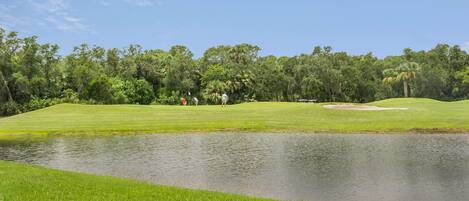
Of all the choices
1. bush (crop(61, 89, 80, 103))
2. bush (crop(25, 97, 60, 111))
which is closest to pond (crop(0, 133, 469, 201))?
bush (crop(25, 97, 60, 111))

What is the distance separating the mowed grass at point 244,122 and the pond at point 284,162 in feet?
14.2

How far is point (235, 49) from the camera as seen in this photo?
114875 mm

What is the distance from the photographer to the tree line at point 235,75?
81.6m

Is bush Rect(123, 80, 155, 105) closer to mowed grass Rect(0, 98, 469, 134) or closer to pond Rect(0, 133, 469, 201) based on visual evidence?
mowed grass Rect(0, 98, 469, 134)

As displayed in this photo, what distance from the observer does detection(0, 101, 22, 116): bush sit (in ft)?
236

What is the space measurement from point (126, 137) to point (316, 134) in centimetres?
1377

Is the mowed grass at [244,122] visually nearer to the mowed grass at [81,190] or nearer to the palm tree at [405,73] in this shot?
the mowed grass at [81,190]

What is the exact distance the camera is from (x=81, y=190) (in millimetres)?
13062

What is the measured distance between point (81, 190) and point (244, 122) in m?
28.5

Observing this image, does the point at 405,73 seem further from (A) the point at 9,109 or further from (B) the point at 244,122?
(A) the point at 9,109

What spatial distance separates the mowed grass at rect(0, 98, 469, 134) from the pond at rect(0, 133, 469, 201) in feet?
14.2

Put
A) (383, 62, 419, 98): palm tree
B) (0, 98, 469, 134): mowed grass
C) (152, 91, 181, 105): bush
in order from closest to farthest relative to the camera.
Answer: (0, 98, 469, 134): mowed grass < (152, 91, 181, 105): bush < (383, 62, 419, 98): palm tree

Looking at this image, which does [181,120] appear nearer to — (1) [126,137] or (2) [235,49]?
(1) [126,137]

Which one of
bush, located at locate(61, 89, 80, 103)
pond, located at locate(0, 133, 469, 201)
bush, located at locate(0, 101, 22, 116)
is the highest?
bush, located at locate(61, 89, 80, 103)
